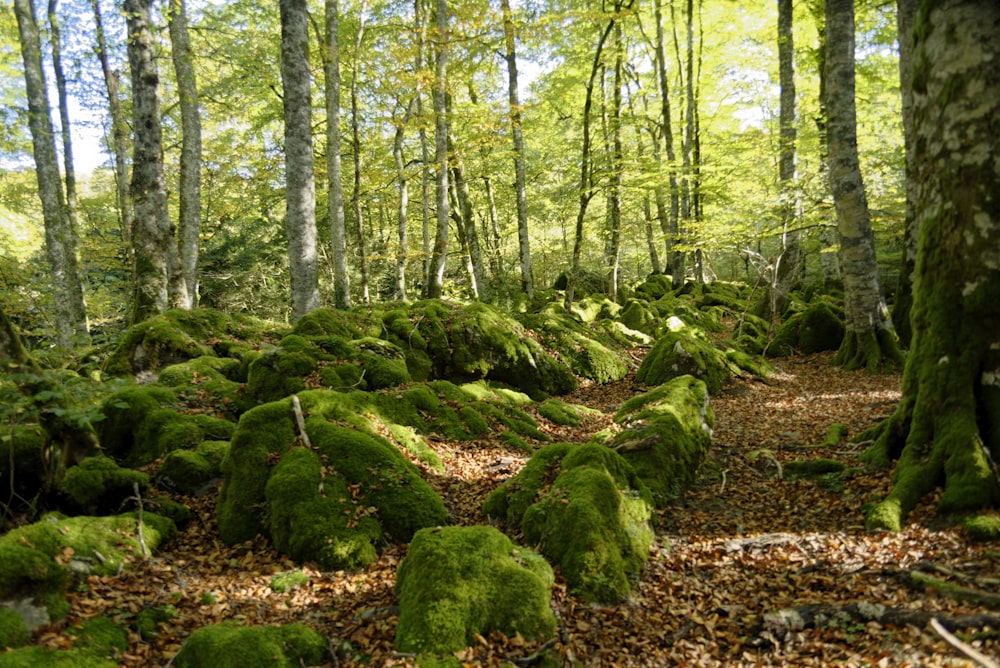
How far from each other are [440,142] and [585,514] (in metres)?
12.3

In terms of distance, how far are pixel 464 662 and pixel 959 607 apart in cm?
313

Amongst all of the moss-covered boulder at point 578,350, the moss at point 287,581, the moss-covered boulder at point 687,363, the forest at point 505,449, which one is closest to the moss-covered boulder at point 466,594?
the forest at point 505,449

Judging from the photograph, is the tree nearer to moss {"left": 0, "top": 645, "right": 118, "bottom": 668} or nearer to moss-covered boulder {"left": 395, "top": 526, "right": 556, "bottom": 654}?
moss {"left": 0, "top": 645, "right": 118, "bottom": 668}

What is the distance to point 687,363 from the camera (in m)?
10.9

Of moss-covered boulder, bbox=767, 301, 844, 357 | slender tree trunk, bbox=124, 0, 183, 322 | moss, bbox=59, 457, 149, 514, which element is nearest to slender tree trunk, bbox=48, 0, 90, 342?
slender tree trunk, bbox=124, 0, 183, 322

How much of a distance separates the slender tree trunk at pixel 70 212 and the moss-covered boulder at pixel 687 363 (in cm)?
1323

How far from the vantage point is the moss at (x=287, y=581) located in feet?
14.4

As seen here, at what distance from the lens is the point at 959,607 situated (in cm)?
329

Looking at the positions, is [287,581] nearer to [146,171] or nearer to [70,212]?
[146,171]

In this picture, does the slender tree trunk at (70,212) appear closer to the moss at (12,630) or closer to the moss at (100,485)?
the moss at (100,485)

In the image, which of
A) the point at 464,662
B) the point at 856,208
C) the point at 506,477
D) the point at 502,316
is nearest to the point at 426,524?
the point at 506,477

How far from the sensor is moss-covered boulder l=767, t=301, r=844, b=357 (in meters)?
12.9

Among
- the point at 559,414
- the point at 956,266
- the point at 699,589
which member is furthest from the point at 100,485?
the point at 956,266

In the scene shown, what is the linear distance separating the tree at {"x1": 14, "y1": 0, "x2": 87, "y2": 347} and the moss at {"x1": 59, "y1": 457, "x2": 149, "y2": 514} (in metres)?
11.4
